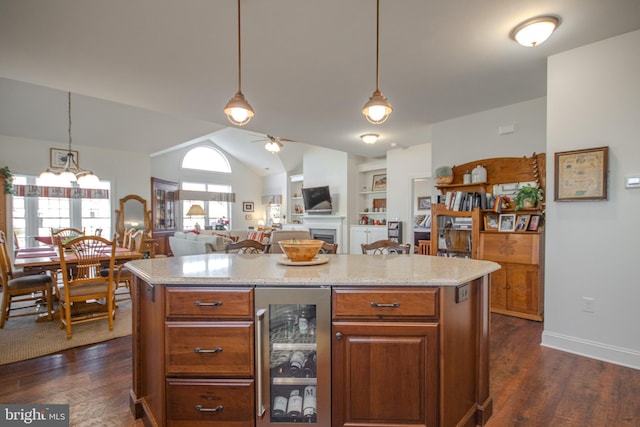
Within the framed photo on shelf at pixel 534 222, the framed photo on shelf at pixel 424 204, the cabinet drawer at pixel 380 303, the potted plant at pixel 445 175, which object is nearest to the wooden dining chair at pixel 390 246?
the cabinet drawer at pixel 380 303

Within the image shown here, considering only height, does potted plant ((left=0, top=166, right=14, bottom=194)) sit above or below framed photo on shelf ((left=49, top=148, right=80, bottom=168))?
below

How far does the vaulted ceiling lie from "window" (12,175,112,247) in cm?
387

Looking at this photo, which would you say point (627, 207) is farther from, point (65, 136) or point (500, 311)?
point (65, 136)

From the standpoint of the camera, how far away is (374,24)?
2.23 metres

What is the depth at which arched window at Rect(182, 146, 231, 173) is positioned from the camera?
9555 millimetres

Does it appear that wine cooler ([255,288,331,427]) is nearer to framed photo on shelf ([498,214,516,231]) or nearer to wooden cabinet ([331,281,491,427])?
wooden cabinet ([331,281,491,427])

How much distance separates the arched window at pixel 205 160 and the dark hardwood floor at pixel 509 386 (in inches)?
301

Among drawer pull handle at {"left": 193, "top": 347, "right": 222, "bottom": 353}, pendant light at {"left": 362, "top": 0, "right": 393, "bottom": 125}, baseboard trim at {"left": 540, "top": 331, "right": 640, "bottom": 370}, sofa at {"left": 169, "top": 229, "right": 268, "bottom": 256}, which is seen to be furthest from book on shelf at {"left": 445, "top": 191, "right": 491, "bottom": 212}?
sofa at {"left": 169, "top": 229, "right": 268, "bottom": 256}

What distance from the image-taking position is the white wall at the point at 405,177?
244 inches

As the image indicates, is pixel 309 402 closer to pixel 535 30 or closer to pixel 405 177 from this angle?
pixel 535 30

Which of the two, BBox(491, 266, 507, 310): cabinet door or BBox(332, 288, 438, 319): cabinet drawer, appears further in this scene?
BBox(491, 266, 507, 310): cabinet door

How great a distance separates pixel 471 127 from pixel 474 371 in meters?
3.49

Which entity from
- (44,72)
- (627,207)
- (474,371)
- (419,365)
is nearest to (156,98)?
(44,72)

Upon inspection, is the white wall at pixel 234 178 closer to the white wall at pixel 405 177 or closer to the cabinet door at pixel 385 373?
the white wall at pixel 405 177
